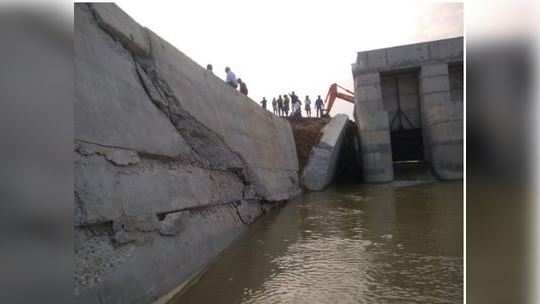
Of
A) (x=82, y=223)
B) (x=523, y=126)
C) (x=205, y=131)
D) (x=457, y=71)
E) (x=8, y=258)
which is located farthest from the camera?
(x=457, y=71)

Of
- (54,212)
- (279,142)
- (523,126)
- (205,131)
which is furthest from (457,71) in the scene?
(54,212)

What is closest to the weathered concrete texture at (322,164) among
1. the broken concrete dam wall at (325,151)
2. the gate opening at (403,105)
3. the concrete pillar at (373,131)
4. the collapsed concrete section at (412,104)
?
the broken concrete dam wall at (325,151)

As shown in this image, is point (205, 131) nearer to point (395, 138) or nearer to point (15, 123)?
point (15, 123)

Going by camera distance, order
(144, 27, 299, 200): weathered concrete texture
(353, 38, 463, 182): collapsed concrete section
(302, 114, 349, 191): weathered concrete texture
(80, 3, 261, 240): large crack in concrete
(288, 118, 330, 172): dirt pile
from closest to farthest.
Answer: (80, 3, 261, 240): large crack in concrete → (144, 27, 299, 200): weathered concrete texture → (302, 114, 349, 191): weathered concrete texture → (288, 118, 330, 172): dirt pile → (353, 38, 463, 182): collapsed concrete section

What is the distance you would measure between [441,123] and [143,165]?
12221 mm

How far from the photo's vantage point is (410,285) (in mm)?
3119

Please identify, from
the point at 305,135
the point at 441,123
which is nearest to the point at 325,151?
the point at 305,135

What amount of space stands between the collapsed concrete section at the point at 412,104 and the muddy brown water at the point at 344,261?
6.28 m

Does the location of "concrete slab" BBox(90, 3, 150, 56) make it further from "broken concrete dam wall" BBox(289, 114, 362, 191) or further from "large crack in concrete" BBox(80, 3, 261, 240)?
"broken concrete dam wall" BBox(289, 114, 362, 191)

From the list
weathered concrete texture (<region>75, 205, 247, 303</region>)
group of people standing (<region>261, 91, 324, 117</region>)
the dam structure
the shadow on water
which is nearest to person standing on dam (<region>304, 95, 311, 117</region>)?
group of people standing (<region>261, 91, 324, 117</region>)

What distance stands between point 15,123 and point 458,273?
3.61 metres

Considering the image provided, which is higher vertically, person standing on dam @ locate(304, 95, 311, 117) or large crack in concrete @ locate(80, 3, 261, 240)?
person standing on dam @ locate(304, 95, 311, 117)

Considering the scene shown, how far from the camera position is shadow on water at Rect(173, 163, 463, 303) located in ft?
9.95

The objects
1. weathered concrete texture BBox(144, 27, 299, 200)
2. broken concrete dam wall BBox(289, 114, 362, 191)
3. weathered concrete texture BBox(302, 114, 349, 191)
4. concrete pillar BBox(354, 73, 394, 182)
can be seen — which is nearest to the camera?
weathered concrete texture BBox(144, 27, 299, 200)
